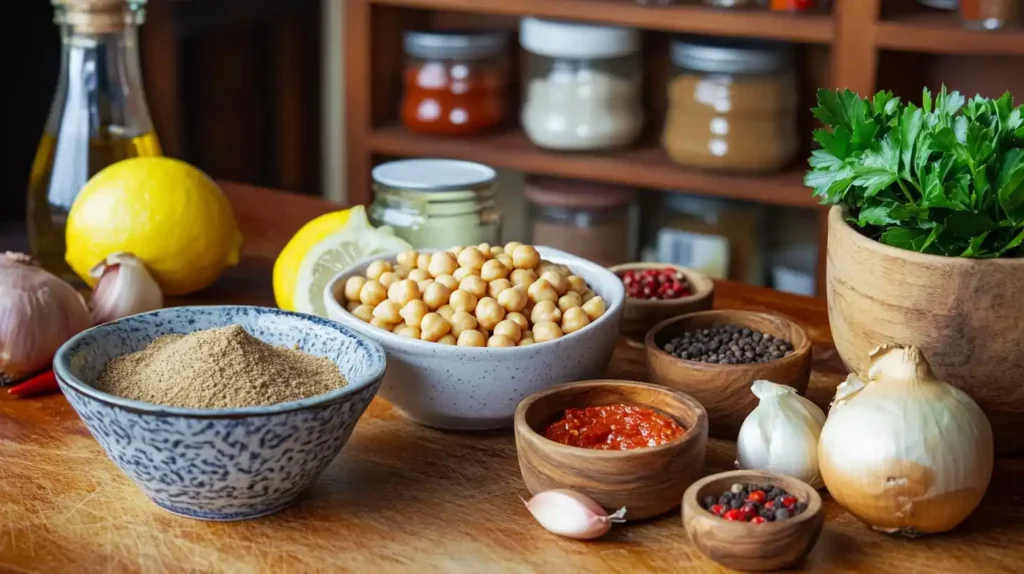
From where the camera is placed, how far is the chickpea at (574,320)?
3.53 ft

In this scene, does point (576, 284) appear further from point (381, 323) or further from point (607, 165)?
point (607, 165)

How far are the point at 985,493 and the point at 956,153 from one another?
0.85 feet

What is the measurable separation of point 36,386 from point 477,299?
1.38 feet

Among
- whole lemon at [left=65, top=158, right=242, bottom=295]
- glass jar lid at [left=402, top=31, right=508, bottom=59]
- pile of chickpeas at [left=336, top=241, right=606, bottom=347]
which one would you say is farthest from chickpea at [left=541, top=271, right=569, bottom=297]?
glass jar lid at [left=402, top=31, right=508, bottom=59]

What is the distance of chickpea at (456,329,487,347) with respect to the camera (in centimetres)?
105

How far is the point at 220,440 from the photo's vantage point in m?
0.89

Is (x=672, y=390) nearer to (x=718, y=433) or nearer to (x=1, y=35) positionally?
(x=718, y=433)

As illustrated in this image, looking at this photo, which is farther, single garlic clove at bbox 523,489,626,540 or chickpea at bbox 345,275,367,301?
chickpea at bbox 345,275,367,301

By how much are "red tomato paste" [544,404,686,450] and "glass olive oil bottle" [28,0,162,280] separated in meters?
0.71

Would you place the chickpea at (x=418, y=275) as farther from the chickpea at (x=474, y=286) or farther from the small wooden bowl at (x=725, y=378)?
the small wooden bowl at (x=725, y=378)

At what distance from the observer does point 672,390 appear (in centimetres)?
102

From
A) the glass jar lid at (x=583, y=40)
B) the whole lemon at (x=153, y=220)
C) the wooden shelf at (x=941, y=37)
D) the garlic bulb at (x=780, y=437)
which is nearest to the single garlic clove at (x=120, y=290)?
the whole lemon at (x=153, y=220)

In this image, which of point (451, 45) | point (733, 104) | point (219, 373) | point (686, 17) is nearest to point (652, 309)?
point (219, 373)

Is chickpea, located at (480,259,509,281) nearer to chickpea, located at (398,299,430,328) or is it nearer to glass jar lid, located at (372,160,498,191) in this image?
chickpea, located at (398,299,430,328)
